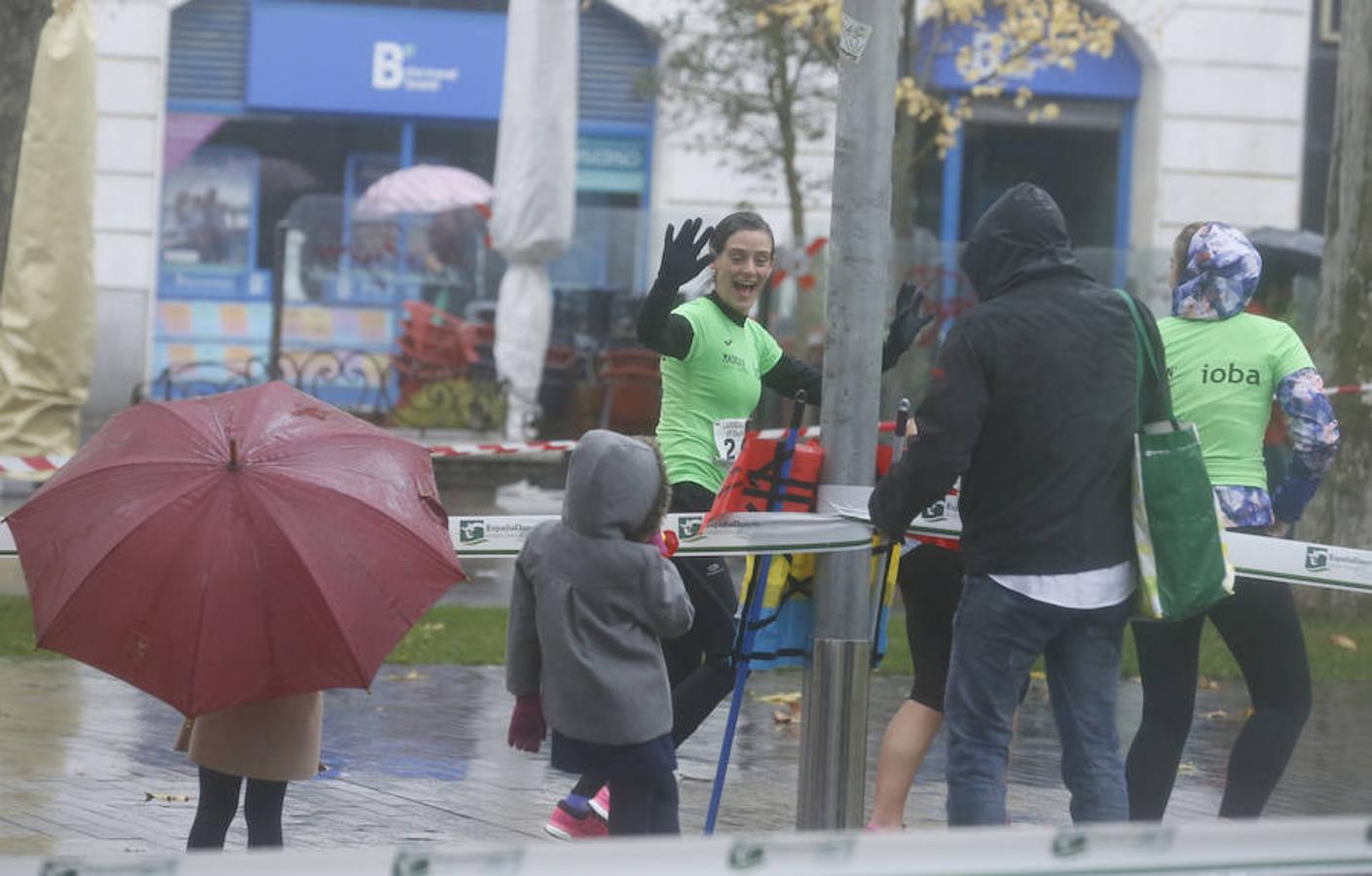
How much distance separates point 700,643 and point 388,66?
62.1ft

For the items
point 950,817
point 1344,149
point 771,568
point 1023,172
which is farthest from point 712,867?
Result: point 1023,172

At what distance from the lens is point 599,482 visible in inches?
216

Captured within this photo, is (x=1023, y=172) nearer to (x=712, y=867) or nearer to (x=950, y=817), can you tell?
(x=950, y=817)

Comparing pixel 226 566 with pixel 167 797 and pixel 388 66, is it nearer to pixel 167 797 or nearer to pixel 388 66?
pixel 167 797

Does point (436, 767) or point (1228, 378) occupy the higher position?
point (1228, 378)

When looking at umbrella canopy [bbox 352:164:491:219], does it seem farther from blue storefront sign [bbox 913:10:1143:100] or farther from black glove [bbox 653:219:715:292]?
black glove [bbox 653:219:715:292]

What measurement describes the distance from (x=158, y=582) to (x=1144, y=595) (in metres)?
2.21

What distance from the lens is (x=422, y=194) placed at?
21.4 meters

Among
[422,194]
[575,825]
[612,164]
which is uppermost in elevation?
[612,164]

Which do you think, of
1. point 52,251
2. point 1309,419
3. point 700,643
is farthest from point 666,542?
point 52,251

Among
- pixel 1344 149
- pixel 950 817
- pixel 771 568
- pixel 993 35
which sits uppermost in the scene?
pixel 993 35

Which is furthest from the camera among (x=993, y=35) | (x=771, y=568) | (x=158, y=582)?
(x=993, y=35)

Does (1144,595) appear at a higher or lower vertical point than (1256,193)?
lower

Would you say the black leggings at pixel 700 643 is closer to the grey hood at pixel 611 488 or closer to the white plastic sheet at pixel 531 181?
the grey hood at pixel 611 488
